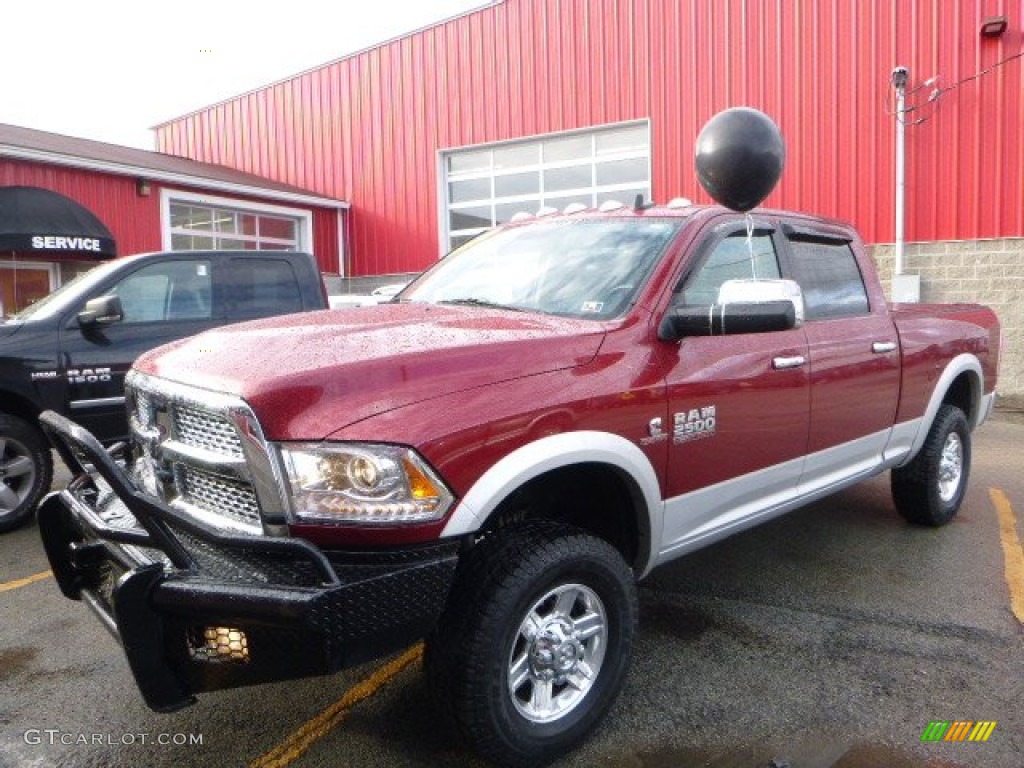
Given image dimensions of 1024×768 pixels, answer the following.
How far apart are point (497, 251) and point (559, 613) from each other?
72.0 inches

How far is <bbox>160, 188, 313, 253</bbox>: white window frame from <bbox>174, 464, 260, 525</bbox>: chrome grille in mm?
12909

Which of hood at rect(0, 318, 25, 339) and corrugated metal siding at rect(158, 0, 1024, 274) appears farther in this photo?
corrugated metal siding at rect(158, 0, 1024, 274)

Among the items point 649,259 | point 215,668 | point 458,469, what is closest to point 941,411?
point 649,259

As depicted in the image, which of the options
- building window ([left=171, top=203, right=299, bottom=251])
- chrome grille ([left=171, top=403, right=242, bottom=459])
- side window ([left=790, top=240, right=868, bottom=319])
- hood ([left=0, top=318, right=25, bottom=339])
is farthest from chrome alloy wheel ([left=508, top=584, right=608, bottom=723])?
building window ([left=171, top=203, right=299, bottom=251])

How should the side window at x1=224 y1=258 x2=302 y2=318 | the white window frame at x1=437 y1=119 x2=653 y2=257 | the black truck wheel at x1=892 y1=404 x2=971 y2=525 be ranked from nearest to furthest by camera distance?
1. the black truck wheel at x1=892 y1=404 x2=971 y2=525
2. the side window at x1=224 y1=258 x2=302 y2=318
3. the white window frame at x1=437 y1=119 x2=653 y2=257

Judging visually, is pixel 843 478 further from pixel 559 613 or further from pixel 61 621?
pixel 61 621

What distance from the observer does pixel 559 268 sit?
3369 millimetres

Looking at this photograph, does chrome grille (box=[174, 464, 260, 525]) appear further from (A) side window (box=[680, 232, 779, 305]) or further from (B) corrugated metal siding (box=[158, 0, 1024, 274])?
(B) corrugated metal siding (box=[158, 0, 1024, 274])

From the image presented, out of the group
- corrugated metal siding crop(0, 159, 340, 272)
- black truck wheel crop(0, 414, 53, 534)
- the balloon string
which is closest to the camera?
the balloon string

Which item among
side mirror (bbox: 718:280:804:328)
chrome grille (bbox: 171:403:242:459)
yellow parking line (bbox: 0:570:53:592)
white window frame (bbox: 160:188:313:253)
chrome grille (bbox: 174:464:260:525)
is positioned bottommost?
yellow parking line (bbox: 0:570:53:592)

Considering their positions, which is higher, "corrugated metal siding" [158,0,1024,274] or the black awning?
"corrugated metal siding" [158,0,1024,274]

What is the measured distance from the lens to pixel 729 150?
9.89 ft

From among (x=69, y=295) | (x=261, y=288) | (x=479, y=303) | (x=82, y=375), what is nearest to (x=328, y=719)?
(x=479, y=303)

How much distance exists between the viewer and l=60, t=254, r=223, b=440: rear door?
525 cm
